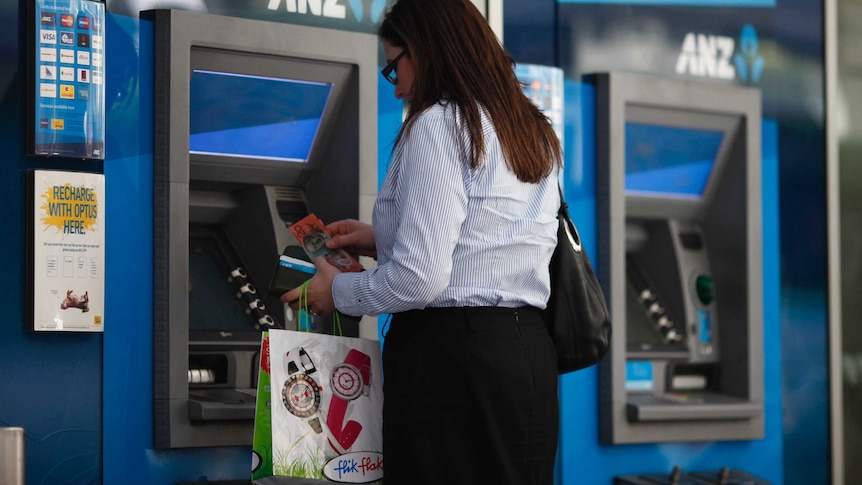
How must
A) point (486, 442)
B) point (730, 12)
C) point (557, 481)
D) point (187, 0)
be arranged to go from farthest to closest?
1. point (730, 12)
2. point (557, 481)
3. point (187, 0)
4. point (486, 442)

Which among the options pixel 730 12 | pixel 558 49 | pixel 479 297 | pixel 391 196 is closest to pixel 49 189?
pixel 391 196

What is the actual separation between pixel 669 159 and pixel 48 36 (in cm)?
228

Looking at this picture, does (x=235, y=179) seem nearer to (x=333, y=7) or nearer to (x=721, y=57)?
(x=333, y=7)

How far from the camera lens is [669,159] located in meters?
4.19

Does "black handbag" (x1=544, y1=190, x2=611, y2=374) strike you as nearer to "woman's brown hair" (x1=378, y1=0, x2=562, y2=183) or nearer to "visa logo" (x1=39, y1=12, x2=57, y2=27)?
"woman's brown hair" (x1=378, y1=0, x2=562, y2=183)

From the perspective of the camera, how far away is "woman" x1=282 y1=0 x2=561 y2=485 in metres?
2.15

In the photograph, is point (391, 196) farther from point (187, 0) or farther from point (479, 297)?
point (187, 0)

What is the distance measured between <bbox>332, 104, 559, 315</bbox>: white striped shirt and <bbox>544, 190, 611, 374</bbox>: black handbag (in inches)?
4.0

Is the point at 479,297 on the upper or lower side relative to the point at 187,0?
lower

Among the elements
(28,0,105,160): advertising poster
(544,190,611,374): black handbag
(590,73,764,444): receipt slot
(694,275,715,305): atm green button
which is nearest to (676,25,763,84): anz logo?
(590,73,764,444): receipt slot

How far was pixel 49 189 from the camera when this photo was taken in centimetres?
298

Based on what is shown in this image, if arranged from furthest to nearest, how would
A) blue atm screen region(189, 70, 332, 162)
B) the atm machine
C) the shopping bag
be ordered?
blue atm screen region(189, 70, 332, 162) < the atm machine < the shopping bag

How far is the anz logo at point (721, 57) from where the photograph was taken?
422 centimetres

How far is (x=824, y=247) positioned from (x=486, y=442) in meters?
2.72
